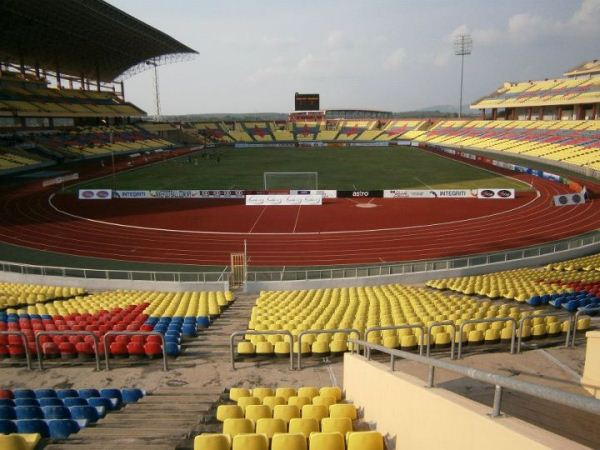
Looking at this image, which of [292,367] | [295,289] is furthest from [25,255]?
[292,367]

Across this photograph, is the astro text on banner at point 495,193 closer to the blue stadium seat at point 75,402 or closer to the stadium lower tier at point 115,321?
the stadium lower tier at point 115,321

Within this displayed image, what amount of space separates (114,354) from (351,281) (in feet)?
43.7

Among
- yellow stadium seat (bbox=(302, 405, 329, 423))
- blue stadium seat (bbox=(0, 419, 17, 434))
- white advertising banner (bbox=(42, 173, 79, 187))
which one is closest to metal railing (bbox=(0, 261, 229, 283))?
blue stadium seat (bbox=(0, 419, 17, 434))

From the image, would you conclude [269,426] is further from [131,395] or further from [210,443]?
[131,395]

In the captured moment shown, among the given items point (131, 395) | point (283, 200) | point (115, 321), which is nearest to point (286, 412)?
point (131, 395)

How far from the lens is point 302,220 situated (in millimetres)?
38594

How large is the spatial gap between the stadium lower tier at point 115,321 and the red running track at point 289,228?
9892 millimetres

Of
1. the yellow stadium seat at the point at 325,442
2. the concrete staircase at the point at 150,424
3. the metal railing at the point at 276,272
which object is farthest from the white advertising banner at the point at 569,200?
the yellow stadium seat at the point at 325,442

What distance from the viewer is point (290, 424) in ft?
20.4

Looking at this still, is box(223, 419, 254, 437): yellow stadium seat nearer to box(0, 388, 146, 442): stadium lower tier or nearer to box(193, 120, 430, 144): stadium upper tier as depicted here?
box(0, 388, 146, 442): stadium lower tier

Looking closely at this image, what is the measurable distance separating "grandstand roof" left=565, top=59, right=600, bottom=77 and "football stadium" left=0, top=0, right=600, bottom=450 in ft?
71.3

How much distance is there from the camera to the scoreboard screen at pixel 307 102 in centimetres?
13300

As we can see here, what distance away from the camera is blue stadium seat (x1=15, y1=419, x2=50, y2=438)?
6438 millimetres

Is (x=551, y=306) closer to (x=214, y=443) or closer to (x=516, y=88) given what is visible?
(x=214, y=443)
